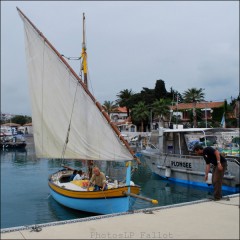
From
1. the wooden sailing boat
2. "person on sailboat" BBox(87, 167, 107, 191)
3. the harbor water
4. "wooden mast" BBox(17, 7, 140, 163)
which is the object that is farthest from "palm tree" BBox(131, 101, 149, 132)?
"person on sailboat" BBox(87, 167, 107, 191)

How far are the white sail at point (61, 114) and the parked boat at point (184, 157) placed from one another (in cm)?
974

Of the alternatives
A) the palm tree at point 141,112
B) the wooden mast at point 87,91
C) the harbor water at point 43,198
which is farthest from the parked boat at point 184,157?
the palm tree at point 141,112

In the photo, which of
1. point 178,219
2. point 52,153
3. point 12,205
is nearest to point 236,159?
point 52,153

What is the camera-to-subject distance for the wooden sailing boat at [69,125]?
13062 millimetres

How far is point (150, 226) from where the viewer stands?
5.73 meters

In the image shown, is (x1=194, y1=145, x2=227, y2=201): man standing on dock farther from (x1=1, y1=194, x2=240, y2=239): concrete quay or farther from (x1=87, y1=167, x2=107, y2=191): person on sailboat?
(x1=87, y1=167, x2=107, y2=191): person on sailboat

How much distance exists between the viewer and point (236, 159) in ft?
66.7

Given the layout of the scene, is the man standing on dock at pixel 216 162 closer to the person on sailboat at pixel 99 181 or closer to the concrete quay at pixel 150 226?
the concrete quay at pixel 150 226

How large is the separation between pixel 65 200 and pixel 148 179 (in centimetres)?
1342

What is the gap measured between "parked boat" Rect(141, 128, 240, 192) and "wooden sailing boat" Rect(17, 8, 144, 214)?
30.3ft

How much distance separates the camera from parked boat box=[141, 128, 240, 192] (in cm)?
2161

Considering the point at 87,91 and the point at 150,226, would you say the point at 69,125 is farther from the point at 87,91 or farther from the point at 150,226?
the point at 150,226

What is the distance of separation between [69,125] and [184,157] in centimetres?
1147

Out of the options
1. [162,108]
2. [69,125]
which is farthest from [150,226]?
[162,108]
